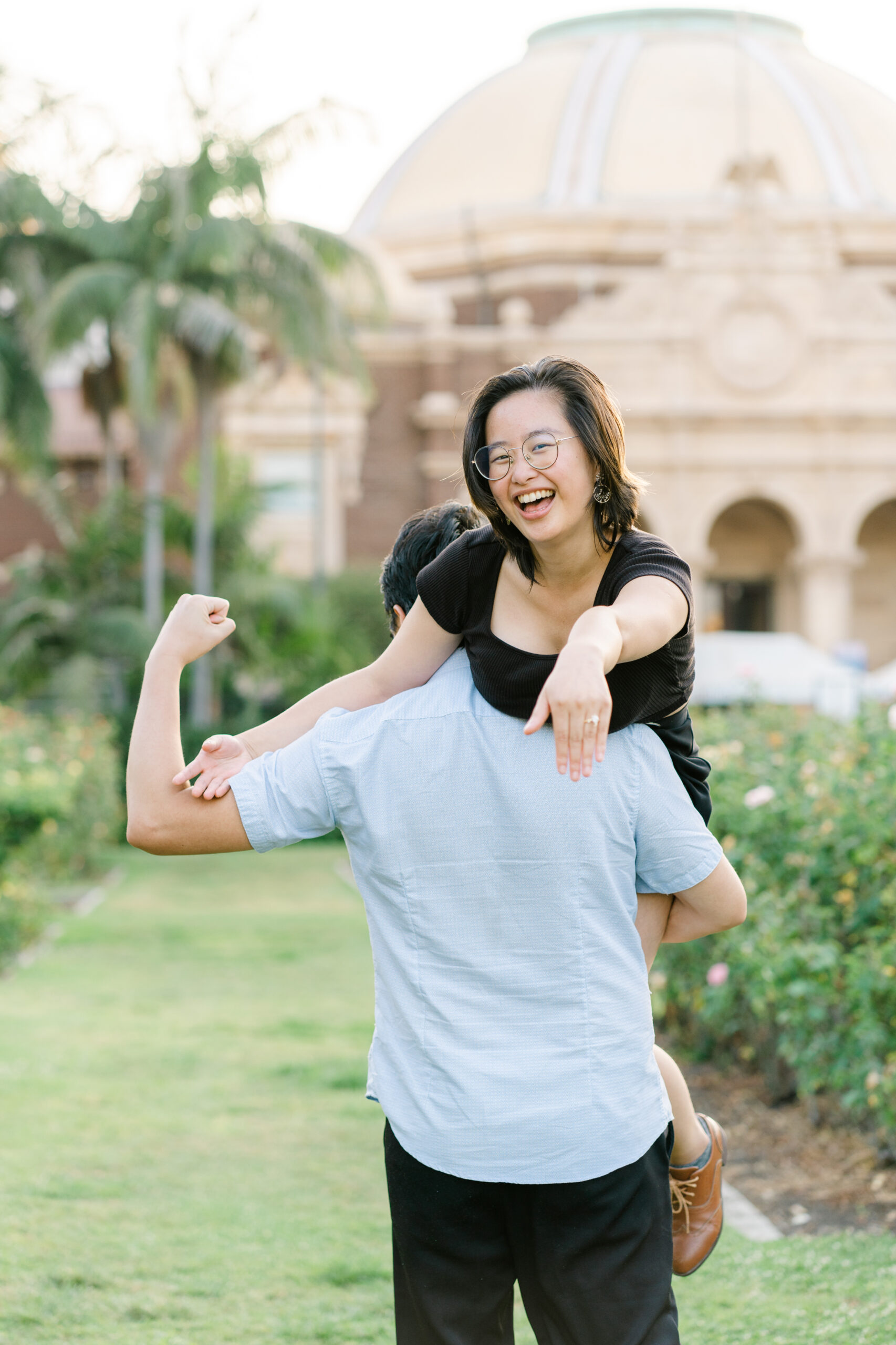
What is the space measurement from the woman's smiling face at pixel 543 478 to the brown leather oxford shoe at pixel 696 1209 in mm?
1233

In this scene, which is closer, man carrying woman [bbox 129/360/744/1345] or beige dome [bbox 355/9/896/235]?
man carrying woman [bbox 129/360/744/1345]

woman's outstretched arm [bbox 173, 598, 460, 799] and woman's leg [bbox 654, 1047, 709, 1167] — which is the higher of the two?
woman's outstretched arm [bbox 173, 598, 460, 799]

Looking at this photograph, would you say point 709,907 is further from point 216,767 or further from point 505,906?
point 216,767

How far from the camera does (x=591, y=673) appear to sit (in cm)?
177

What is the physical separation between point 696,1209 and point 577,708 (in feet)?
4.28

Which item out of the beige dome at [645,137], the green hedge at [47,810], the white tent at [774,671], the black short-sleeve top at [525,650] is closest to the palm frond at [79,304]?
the green hedge at [47,810]

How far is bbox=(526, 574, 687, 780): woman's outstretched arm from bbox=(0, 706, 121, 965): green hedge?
27.5 feet

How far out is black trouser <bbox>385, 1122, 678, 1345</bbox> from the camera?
6.61ft

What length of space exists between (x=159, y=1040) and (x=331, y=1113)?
171cm

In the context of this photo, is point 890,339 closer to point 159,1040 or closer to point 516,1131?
point 159,1040

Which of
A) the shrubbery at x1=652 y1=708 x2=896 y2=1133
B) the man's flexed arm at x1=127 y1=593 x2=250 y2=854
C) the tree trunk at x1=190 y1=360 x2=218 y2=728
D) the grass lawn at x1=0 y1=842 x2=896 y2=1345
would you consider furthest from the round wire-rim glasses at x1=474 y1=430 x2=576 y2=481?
the tree trunk at x1=190 y1=360 x2=218 y2=728

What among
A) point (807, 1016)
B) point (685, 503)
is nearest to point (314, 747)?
point (807, 1016)

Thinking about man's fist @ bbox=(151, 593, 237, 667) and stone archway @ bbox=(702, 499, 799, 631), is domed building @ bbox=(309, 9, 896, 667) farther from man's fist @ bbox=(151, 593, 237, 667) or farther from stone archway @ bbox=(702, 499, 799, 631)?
man's fist @ bbox=(151, 593, 237, 667)

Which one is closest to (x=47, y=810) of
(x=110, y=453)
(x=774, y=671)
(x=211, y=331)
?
(x=211, y=331)
